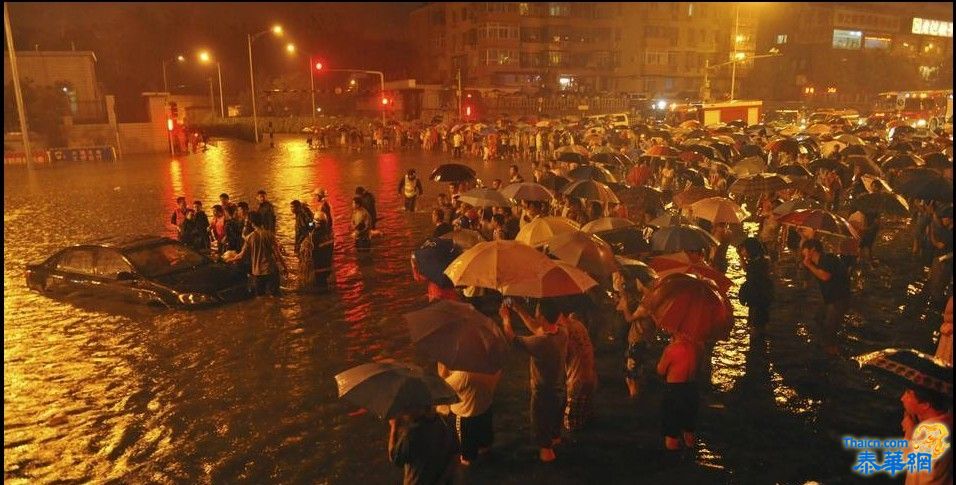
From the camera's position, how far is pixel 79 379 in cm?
846

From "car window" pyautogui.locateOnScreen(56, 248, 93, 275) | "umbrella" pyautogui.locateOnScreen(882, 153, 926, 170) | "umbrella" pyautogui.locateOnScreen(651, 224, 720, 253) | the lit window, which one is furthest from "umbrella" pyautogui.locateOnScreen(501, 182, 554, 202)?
the lit window

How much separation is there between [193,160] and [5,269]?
82.0 ft

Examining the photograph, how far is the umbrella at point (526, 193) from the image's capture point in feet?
39.4

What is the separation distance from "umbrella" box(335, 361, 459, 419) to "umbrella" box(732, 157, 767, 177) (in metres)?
13.0

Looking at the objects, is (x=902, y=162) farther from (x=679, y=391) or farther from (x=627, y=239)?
(x=679, y=391)

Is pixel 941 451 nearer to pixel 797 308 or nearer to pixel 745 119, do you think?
pixel 797 308

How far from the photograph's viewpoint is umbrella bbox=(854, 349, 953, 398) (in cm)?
441

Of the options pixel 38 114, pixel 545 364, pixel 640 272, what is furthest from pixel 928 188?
pixel 38 114

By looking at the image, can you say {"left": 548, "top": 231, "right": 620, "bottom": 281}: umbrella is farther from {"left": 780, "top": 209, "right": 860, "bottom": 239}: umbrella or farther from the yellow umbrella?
{"left": 780, "top": 209, "right": 860, "bottom": 239}: umbrella

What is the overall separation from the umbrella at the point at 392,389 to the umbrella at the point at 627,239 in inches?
197

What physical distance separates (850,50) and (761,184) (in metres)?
88.2

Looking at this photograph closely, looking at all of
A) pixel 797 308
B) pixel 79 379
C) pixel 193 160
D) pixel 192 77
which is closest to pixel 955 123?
pixel 797 308

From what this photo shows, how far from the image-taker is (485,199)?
38.9 ft

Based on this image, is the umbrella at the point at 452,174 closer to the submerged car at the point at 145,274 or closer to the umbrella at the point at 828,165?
the submerged car at the point at 145,274
